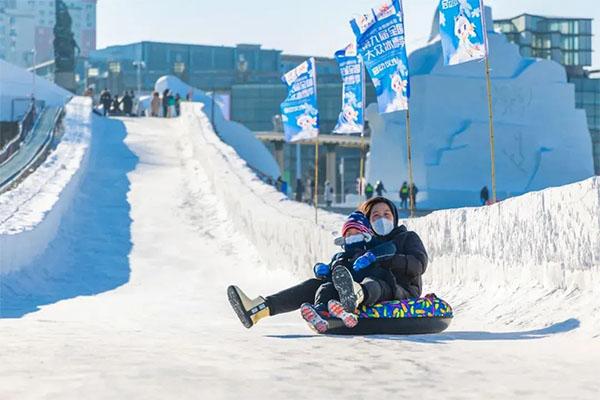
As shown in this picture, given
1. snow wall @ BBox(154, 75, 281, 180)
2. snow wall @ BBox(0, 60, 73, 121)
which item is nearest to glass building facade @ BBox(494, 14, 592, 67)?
snow wall @ BBox(0, 60, 73, 121)

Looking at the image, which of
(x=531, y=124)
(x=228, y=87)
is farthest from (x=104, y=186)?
(x=228, y=87)

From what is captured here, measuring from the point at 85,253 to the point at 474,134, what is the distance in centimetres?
4414

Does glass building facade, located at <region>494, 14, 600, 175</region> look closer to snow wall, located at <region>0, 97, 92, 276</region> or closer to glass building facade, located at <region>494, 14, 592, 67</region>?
glass building facade, located at <region>494, 14, 592, 67</region>

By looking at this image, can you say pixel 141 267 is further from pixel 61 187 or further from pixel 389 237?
pixel 389 237

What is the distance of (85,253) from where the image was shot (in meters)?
19.0

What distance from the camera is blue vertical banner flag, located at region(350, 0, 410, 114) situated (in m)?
15.9

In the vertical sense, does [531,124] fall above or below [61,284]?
above

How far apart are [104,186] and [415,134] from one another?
117 feet

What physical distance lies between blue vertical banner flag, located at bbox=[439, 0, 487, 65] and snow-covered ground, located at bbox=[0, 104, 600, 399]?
8.18 feet

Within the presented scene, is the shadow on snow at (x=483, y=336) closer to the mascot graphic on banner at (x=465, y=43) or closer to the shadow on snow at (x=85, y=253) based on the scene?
the shadow on snow at (x=85, y=253)

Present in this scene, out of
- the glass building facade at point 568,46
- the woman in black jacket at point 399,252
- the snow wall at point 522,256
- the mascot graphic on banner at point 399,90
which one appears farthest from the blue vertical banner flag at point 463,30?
the glass building facade at point 568,46

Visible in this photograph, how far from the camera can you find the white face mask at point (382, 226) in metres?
8.09

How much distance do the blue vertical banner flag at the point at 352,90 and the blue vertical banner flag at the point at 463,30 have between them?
231 inches

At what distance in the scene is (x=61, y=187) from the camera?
2288 centimetres
